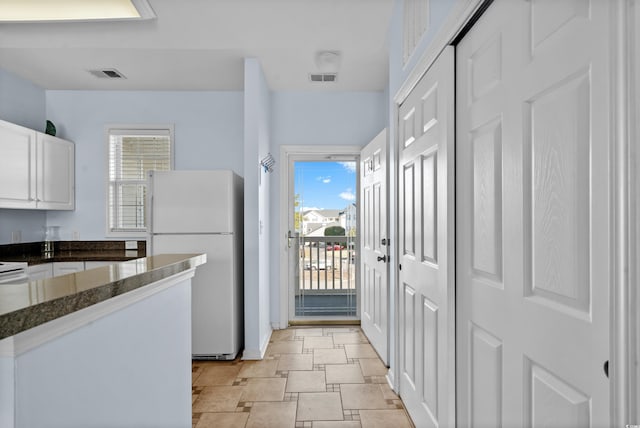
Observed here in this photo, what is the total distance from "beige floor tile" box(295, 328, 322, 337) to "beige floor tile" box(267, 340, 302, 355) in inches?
8.9

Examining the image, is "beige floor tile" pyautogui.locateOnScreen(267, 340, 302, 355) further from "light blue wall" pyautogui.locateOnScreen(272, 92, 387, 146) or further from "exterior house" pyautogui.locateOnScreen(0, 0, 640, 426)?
"light blue wall" pyautogui.locateOnScreen(272, 92, 387, 146)

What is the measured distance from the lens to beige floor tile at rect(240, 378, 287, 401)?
2565 millimetres

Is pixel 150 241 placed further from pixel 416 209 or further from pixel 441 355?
pixel 441 355

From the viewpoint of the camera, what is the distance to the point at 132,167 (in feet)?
13.7

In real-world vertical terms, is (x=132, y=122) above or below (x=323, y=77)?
below

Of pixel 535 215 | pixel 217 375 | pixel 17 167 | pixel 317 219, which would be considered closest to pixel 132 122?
pixel 17 167

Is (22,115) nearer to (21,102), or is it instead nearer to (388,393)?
(21,102)

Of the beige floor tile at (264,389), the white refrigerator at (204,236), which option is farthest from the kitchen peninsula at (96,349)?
the white refrigerator at (204,236)

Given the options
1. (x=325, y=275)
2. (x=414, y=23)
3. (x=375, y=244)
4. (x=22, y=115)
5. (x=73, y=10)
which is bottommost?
(x=325, y=275)

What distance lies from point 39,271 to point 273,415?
8.44 feet

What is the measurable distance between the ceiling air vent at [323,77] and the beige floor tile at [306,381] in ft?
8.94

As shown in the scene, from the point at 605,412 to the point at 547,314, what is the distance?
261 mm

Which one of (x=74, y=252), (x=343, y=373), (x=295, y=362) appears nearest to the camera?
(x=343, y=373)

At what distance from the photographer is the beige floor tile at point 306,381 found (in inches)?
106
